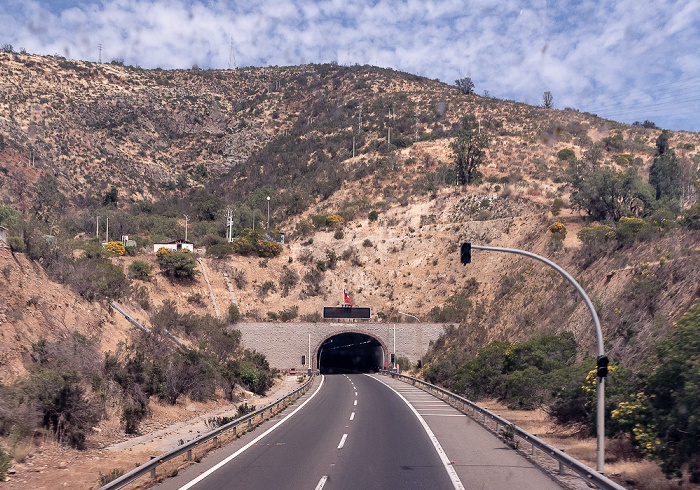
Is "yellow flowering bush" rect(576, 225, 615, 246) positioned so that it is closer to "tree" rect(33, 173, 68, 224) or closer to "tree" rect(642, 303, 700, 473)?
"tree" rect(642, 303, 700, 473)

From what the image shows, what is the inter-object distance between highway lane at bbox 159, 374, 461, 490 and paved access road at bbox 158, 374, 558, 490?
2cm

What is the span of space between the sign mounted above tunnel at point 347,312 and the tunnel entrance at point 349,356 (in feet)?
12.9

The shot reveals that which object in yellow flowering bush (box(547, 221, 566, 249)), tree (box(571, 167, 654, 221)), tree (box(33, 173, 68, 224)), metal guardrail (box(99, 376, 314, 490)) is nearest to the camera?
metal guardrail (box(99, 376, 314, 490))

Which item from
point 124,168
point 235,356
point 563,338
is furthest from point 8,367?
point 124,168

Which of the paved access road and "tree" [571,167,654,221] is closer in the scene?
the paved access road

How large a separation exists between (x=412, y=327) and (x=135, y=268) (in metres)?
29.5

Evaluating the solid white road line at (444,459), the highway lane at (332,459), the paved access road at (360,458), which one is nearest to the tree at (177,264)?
the paved access road at (360,458)

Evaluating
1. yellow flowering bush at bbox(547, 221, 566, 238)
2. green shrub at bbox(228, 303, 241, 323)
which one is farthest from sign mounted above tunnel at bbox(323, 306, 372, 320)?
yellow flowering bush at bbox(547, 221, 566, 238)

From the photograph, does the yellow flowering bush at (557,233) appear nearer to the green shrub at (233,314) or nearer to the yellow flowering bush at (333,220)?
the yellow flowering bush at (333,220)

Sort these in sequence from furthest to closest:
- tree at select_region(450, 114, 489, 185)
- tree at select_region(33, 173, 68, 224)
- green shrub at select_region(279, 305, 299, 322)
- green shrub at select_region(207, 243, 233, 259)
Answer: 1. tree at select_region(450, 114, 489, 185)
2. tree at select_region(33, 173, 68, 224)
3. green shrub at select_region(207, 243, 233, 259)
4. green shrub at select_region(279, 305, 299, 322)

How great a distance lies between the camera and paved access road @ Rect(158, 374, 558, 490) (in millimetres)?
9336

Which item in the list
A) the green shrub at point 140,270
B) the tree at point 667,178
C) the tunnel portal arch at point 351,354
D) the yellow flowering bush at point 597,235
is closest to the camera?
the yellow flowering bush at point 597,235

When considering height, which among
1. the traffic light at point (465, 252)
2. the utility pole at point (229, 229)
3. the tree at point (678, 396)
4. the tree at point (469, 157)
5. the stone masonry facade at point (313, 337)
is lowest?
the stone masonry facade at point (313, 337)

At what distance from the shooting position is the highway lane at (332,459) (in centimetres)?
929
